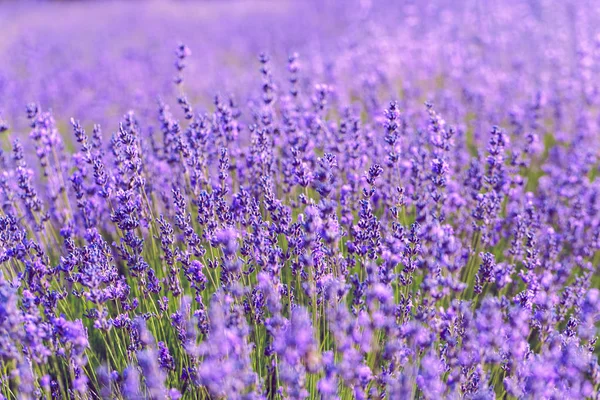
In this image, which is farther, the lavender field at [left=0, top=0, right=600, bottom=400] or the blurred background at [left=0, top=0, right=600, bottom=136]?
the blurred background at [left=0, top=0, right=600, bottom=136]

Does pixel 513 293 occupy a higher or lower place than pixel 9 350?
lower

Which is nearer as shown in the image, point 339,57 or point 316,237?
point 316,237

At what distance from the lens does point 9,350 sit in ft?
6.61

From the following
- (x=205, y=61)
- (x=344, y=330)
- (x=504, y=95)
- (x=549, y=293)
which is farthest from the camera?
(x=205, y=61)

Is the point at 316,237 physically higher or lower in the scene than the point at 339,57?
lower

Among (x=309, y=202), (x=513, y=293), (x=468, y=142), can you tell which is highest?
(x=309, y=202)

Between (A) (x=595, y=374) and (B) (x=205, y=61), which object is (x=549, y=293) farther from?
(B) (x=205, y=61)

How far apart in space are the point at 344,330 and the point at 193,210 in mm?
2009

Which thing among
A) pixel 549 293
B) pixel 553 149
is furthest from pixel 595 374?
pixel 553 149

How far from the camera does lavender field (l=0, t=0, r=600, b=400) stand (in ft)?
6.82

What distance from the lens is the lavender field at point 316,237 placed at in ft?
6.82

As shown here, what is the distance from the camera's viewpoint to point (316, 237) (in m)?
2.51

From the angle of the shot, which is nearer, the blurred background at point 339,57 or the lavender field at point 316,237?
the lavender field at point 316,237

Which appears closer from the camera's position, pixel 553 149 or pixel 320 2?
pixel 553 149
